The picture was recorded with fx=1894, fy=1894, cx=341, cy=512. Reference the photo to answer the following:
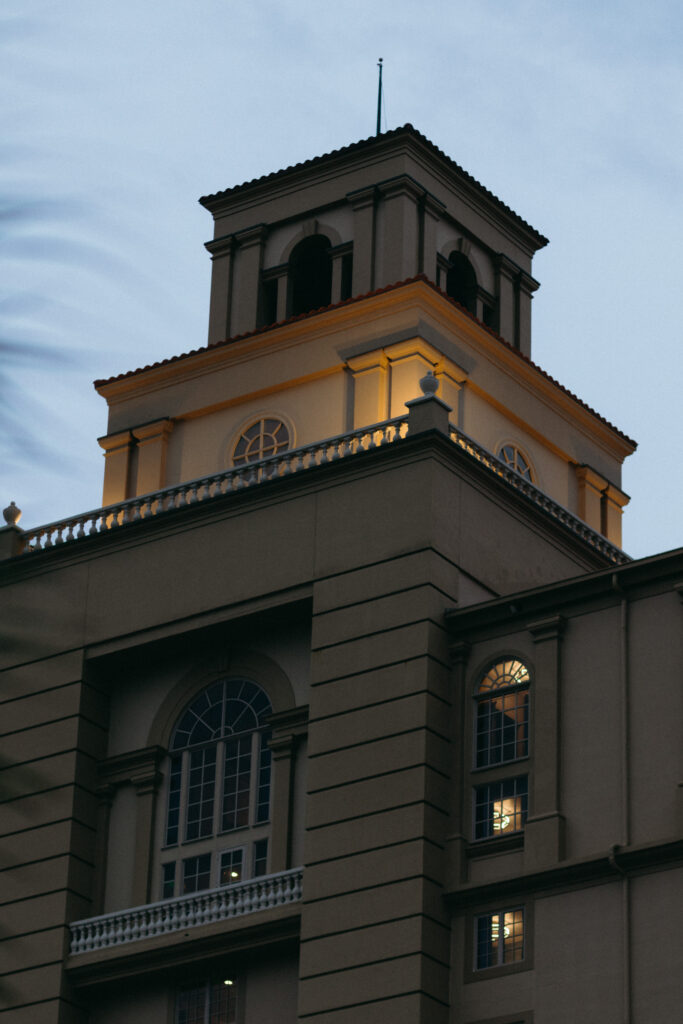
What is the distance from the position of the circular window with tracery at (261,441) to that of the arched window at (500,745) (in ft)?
27.5

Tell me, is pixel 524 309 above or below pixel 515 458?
above

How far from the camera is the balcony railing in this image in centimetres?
3050

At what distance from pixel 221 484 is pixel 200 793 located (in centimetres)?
534

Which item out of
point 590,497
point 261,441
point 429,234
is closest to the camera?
point 261,441

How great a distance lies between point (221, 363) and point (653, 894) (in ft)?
50.8

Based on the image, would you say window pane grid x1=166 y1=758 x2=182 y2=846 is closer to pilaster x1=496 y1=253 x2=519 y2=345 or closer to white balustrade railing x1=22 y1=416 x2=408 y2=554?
white balustrade railing x1=22 y1=416 x2=408 y2=554

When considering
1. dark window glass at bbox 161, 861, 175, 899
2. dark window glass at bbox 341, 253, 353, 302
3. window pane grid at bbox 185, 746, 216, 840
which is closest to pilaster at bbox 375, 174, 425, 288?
dark window glass at bbox 341, 253, 353, 302

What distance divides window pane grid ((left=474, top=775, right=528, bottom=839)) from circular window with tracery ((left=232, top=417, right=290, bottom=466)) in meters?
9.57

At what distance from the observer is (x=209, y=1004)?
28094 mm

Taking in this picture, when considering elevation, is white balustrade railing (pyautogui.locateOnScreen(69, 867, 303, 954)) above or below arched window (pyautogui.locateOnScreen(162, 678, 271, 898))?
below

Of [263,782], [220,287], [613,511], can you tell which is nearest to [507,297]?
[613,511]

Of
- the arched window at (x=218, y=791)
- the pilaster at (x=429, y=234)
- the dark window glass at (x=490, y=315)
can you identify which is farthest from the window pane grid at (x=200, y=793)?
the dark window glass at (x=490, y=315)

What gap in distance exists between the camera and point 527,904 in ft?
84.7

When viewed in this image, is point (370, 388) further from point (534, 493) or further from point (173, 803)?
point (173, 803)
